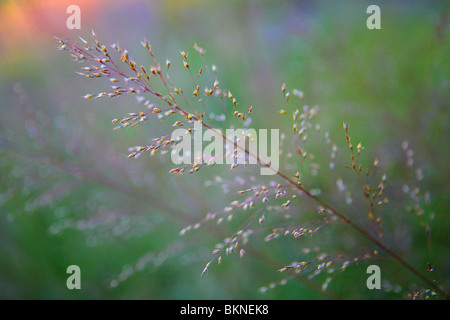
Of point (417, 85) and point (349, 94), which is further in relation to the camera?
point (349, 94)

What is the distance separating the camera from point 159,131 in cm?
391

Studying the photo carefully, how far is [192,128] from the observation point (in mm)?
1405

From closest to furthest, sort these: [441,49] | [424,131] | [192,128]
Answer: [192,128] < [441,49] < [424,131]

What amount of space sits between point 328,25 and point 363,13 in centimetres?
57

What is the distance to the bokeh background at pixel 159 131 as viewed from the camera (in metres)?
2.82

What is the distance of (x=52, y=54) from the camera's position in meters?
5.05

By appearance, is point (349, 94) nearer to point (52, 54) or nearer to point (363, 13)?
point (363, 13)

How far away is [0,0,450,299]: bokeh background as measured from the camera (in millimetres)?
2818
